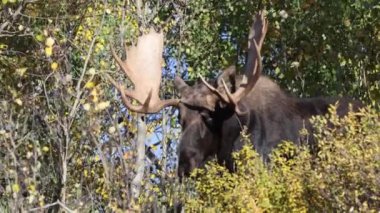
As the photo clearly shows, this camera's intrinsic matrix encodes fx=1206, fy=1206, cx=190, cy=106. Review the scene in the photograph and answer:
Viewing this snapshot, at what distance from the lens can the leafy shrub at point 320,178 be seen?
7.12m

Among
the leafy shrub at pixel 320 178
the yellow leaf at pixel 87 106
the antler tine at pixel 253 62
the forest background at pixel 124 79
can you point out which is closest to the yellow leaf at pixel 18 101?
the forest background at pixel 124 79

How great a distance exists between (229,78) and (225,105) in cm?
30

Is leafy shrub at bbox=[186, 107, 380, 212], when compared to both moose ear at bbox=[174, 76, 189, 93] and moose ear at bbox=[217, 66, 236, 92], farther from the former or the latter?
moose ear at bbox=[174, 76, 189, 93]

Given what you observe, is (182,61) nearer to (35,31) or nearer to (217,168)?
(35,31)

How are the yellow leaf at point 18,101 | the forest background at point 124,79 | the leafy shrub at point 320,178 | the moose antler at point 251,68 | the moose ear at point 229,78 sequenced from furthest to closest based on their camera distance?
1. the yellow leaf at point 18,101
2. the moose ear at point 229,78
3. the moose antler at point 251,68
4. the forest background at point 124,79
5. the leafy shrub at point 320,178

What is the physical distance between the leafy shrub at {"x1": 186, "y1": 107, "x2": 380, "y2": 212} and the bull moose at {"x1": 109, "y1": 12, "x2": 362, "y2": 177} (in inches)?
100

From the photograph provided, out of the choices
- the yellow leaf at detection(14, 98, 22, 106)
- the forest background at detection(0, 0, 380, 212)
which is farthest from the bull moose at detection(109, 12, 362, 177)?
the yellow leaf at detection(14, 98, 22, 106)

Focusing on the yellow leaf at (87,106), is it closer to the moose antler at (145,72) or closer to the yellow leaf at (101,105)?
the yellow leaf at (101,105)

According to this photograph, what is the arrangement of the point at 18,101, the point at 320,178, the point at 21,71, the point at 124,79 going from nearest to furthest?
the point at 320,178 < the point at 18,101 < the point at 21,71 < the point at 124,79

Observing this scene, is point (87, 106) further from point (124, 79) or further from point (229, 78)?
point (124, 79)

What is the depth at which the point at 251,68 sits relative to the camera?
11.2 metres

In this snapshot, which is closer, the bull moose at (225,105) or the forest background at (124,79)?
the forest background at (124,79)

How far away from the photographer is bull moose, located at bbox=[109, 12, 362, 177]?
36.3ft

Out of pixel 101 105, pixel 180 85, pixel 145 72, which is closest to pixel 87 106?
pixel 101 105
